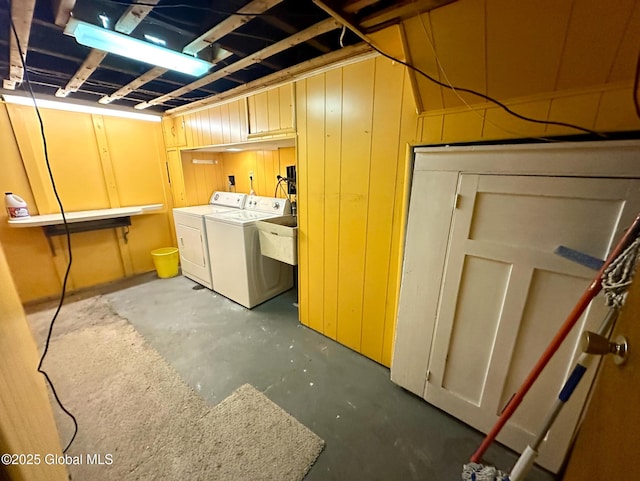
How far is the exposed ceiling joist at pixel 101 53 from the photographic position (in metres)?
1.25

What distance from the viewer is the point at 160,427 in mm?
1457

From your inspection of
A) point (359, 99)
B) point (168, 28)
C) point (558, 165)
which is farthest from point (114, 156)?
point (558, 165)

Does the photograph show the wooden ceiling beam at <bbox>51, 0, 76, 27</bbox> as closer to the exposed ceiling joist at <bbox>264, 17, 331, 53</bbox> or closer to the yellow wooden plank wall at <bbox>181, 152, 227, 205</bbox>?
the exposed ceiling joist at <bbox>264, 17, 331, 53</bbox>

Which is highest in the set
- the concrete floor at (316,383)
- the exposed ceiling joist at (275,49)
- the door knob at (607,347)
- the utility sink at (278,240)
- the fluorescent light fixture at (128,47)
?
the exposed ceiling joist at (275,49)

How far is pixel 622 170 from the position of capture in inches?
37.1

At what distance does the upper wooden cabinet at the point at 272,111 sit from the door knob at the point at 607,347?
2041mm

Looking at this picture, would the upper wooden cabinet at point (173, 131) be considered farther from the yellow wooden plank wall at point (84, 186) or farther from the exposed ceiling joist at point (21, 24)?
the exposed ceiling joist at point (21, 24)

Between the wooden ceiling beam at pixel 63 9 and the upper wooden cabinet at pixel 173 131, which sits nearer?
the wooden ceiling beam at pixel 63 9

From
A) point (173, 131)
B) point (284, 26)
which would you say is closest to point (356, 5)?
point (284, 26)

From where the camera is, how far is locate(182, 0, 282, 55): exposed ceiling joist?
4.00ft

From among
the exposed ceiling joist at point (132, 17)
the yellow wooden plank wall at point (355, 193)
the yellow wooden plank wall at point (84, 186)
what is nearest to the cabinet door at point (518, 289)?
the yellow wooden plank wall at point (355, 193)

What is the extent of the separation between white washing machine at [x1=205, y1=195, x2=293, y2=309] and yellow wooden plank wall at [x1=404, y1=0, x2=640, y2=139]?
1954 millimetres

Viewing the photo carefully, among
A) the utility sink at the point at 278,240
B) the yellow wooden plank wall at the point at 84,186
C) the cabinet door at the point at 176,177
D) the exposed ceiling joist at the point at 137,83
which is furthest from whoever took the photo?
the cabinet door at the point at 176,177

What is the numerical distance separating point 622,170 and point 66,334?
155 inches
